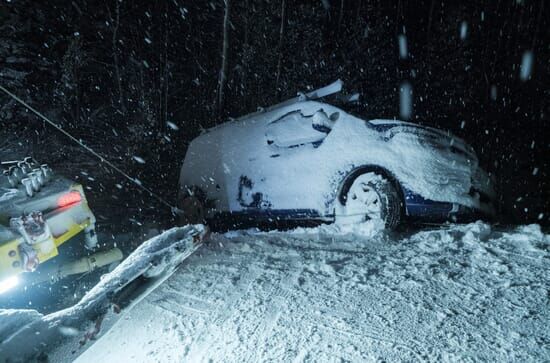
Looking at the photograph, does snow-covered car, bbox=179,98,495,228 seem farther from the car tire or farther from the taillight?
the taillight

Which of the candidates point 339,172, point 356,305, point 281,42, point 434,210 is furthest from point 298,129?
point 281,42

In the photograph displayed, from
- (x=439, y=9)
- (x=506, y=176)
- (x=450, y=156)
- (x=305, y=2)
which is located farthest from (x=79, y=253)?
(x=439, y=9)

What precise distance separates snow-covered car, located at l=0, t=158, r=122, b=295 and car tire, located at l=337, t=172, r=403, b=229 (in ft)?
8.40

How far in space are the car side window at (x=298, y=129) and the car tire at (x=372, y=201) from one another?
805 millimetres

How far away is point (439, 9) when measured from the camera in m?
12.4

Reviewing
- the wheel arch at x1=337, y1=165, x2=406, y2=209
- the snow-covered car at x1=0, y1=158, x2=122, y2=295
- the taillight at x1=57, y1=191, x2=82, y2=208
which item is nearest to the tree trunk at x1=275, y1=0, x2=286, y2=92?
the wheel arch at x1=337, y1=165, x2=406, y2=209

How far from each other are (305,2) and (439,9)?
14.8 feet

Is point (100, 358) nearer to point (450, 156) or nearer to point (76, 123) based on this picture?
point (450, 156)

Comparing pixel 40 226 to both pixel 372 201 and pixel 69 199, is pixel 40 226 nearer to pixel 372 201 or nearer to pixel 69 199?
pixel 69 199

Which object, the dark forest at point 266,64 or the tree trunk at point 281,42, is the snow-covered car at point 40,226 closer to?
the dark forest at point 266,64

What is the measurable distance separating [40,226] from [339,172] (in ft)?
10.1

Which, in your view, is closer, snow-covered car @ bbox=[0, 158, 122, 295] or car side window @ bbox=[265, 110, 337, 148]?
snow-covered car @ bbox=[0, 158, 122, 295]

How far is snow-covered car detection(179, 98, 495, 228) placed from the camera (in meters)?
4.15

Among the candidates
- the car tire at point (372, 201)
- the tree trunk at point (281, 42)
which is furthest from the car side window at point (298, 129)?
the tree trunk at point (281, 42)
